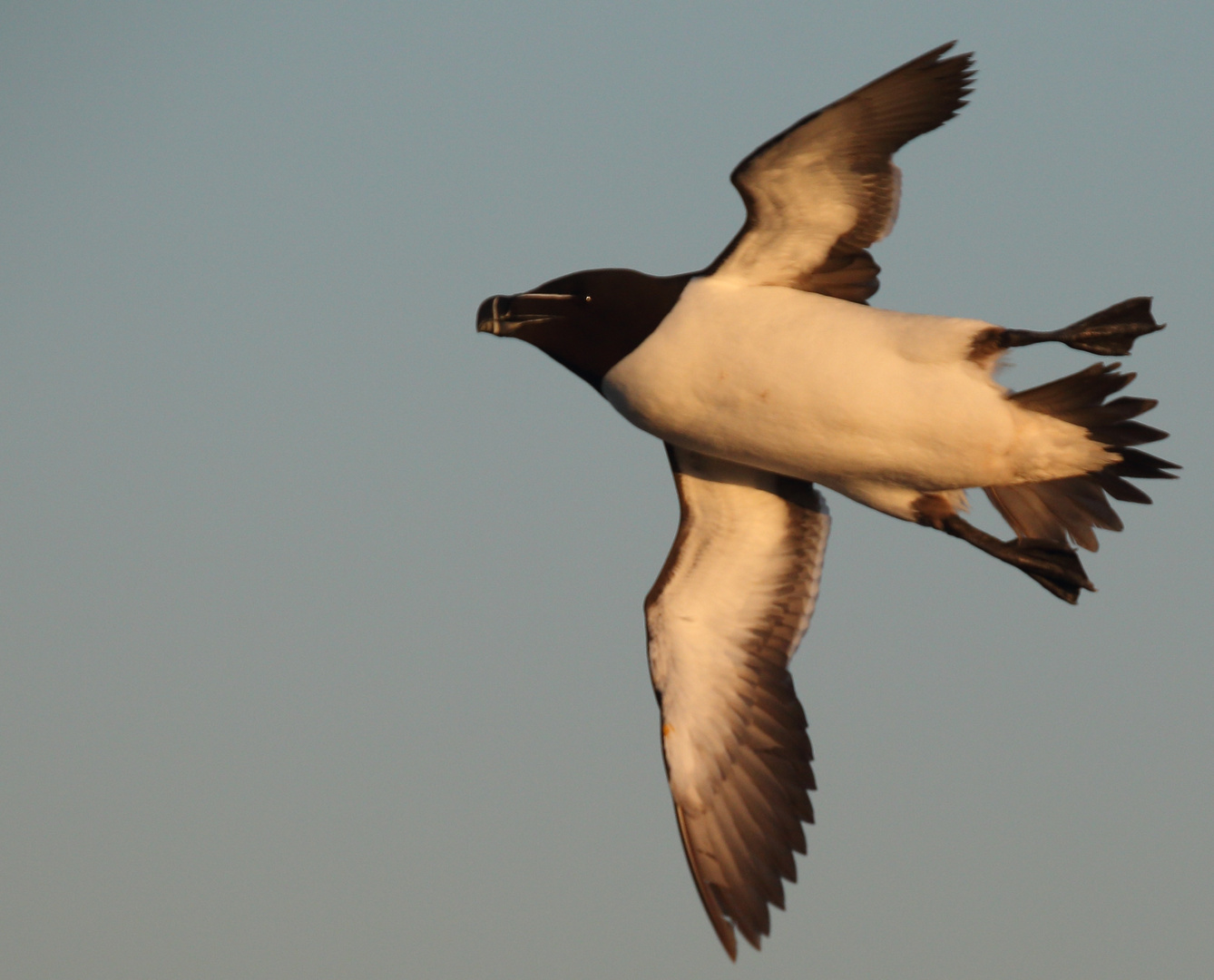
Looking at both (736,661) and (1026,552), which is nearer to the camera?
(1026,552)

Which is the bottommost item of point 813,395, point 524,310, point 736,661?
point 736,661

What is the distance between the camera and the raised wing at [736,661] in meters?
7.98

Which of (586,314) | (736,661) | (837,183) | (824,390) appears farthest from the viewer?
(736,661)

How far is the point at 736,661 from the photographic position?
332 inches

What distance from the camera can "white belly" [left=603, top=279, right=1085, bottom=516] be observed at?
698 cm

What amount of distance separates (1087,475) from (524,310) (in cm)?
279

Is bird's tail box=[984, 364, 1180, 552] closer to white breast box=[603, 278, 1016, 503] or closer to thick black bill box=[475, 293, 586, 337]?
white breast box=[603, 278, 1016, 503]

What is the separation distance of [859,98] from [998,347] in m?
1.29

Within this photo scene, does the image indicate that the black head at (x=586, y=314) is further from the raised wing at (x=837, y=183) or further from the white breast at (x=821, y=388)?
the raised wing at (x=837, y=183)

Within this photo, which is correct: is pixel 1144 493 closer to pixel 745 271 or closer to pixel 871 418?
pixel 871 418

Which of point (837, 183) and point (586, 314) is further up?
point (837, 183)

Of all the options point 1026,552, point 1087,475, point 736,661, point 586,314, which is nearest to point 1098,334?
point 1087,475

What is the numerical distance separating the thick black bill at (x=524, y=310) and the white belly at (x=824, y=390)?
17.0 inches

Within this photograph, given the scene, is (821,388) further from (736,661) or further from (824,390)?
(736,661)
